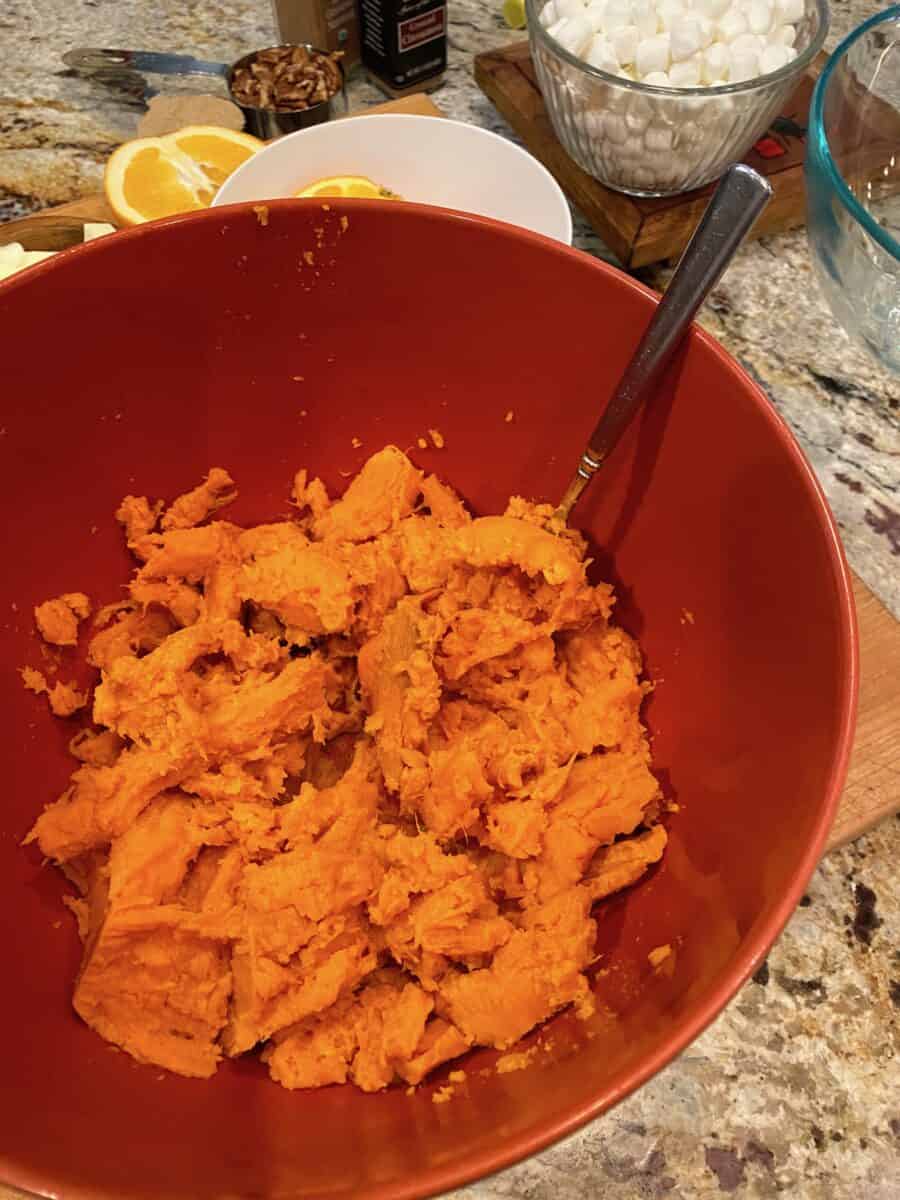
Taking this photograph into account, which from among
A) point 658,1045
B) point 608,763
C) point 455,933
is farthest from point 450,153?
point 658,1045

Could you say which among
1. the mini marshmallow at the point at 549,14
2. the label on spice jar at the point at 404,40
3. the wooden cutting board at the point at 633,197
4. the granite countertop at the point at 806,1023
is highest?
the mini marshmallow at the point at 549,14

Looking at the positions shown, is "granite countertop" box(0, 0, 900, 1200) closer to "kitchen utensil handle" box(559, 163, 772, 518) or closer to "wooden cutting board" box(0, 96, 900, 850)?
"wooden cutting board" box(0, 96, 900, 850)

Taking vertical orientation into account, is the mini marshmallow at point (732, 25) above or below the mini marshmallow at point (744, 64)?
above

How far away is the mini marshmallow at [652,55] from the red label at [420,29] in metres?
0.54

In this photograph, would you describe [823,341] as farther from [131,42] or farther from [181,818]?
[131,42]

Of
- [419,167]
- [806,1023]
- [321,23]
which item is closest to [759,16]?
[419,167]

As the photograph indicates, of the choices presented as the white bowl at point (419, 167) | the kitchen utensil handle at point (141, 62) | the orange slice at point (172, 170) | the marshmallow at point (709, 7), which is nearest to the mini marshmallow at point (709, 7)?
the marshmallow at point (709, 7)

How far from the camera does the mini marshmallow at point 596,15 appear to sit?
1571 mm

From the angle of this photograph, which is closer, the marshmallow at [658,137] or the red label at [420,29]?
the marshmallow at [658,137]

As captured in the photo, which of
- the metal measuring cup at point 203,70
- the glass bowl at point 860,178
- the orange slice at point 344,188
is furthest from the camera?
the metal measuring cup at point 203,70

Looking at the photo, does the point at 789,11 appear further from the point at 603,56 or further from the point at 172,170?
the point at 172,170

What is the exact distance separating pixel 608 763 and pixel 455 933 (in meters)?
0.28

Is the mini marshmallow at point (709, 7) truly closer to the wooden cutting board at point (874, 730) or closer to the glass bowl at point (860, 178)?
the glass bowl at point (860, 178)

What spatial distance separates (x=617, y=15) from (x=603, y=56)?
0.10 metres
